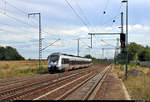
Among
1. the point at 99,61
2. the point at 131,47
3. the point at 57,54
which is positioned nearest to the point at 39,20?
the point at 57,54

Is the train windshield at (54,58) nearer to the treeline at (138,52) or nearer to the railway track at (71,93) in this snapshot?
the railway track at (71,93)

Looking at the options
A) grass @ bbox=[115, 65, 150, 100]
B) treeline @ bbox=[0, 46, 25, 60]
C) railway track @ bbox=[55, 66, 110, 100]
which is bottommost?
railway track @ bbox=[55, 66, 110, 100]

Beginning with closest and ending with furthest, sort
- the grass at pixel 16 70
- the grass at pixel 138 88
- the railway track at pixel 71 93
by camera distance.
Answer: the railway track at pixel 71 93 < the grass at pixel 138 88 < the grass at pixel 16 70

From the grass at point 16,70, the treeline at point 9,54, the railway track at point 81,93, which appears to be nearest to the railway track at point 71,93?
the railway track at point 81,93

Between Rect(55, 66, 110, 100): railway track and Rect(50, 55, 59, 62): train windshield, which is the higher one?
Rect(50, 55, 59, 62): train windshield

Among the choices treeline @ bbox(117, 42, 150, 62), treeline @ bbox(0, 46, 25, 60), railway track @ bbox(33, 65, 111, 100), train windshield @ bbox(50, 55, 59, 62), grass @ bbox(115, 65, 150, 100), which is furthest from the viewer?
treeline @ bbox(0, 46, 25, 60)

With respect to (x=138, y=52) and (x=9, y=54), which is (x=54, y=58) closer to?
(x=138, y=52)

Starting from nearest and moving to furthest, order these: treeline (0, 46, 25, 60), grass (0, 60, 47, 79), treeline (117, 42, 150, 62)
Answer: grass (0, 60, 47, 79) → treeline (117, 42, 150, 62) → treeline (0, 46, 25, 60)

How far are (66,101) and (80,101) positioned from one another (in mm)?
757

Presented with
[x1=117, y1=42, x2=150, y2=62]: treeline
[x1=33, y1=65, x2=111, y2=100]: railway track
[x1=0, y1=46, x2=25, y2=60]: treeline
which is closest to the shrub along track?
[x1=33, y1=65, x2=111, y2=100]: railway track

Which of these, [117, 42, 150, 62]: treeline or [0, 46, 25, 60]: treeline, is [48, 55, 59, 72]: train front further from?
[0, 46, 25, 60]: treeline

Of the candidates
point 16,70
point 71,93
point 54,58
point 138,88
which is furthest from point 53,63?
point 71,93

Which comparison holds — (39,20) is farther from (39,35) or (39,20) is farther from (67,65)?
(67,65)

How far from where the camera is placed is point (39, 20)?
3675cm
